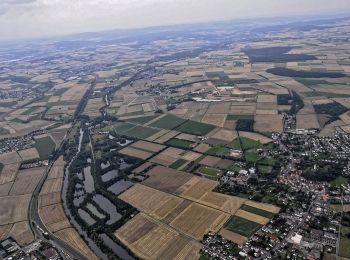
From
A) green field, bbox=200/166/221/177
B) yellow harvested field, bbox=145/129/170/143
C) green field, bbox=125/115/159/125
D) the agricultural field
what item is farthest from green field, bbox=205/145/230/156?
green field, bbox=125/115/159/125

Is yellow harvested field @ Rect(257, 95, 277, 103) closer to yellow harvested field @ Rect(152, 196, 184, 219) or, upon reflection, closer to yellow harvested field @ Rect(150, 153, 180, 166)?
yellow harvested field @ Rect(150, 153, 180, 166)

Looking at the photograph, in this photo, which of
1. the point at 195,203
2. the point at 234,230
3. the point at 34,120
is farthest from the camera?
the point at 34,120

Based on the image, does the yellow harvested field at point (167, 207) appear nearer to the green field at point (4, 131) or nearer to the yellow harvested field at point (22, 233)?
the yellow harvested field at point (22, 233)

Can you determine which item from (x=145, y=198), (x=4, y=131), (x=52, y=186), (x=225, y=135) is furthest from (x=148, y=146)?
(x=4, y=131)

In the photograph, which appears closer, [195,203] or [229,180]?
[195,203]

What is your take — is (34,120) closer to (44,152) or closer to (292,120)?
(44,152)

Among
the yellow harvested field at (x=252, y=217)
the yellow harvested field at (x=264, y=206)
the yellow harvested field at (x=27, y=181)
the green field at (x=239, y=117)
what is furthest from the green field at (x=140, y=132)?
the yellow harvested field at (x=252, y=217)

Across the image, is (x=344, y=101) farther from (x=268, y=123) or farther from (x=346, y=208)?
(x=346, y=208)

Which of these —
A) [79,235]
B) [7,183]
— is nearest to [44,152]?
[7,183]
